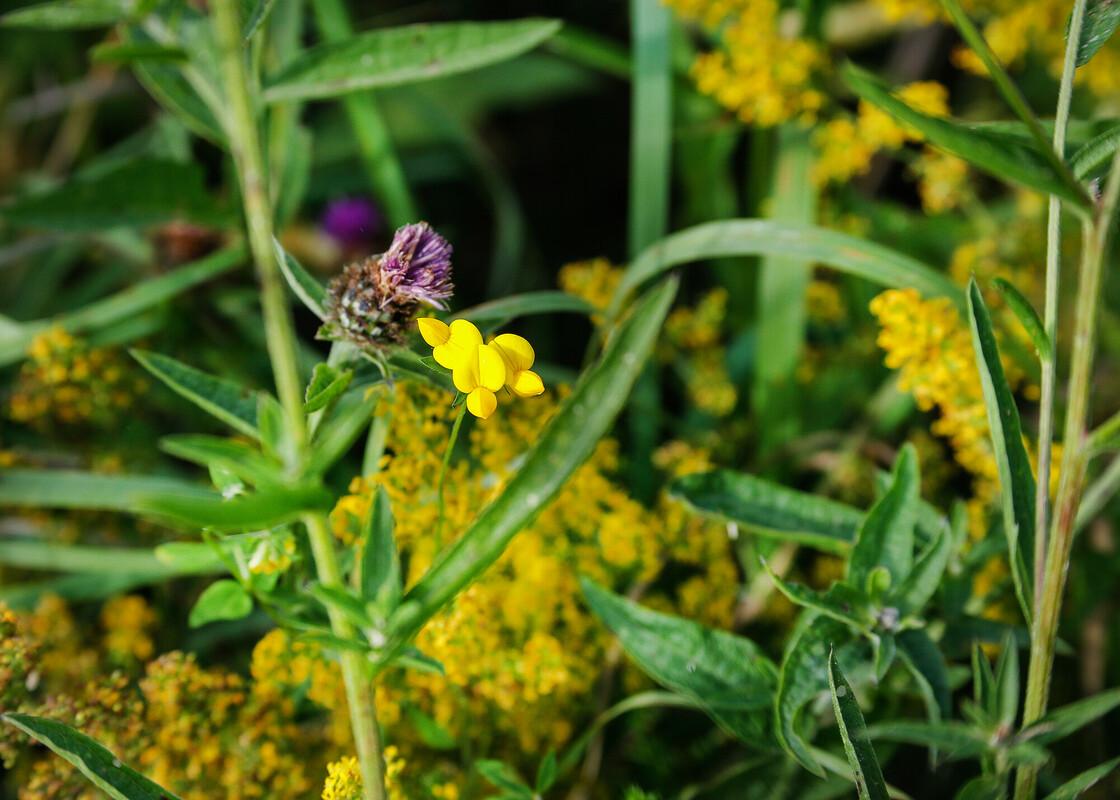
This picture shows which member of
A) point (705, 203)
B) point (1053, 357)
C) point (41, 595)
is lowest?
point (41, 595)

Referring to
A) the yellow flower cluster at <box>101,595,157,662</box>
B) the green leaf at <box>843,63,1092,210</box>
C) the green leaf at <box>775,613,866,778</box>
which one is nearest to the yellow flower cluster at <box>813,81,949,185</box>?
the green leaf at <box>843,63,1092,210</box>

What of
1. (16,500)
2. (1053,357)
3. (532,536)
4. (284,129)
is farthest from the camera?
(284,129)

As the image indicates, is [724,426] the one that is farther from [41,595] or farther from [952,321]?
[41,595]

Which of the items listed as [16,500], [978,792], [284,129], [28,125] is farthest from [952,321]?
[28,125]

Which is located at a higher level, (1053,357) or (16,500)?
(1053,357)

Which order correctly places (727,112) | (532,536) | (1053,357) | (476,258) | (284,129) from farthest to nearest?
(476,258) → (727,112) → (284,129) → (532,536) → (1053,357)

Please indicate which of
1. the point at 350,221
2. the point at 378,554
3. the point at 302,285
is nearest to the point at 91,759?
the point at 378,554
